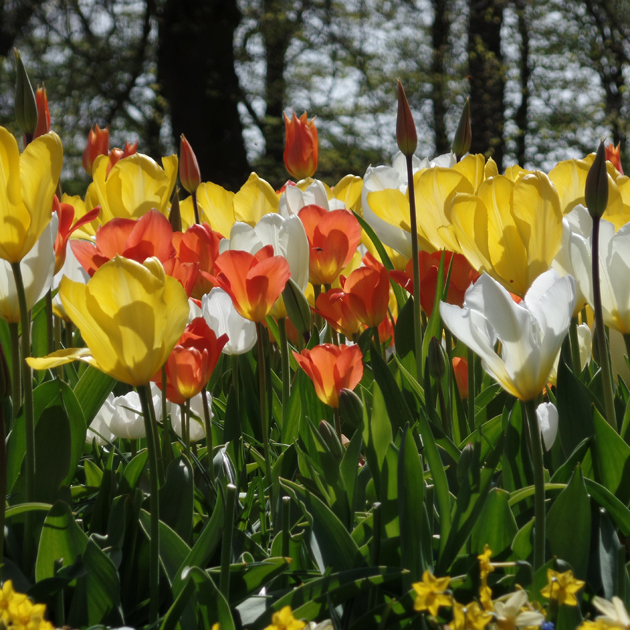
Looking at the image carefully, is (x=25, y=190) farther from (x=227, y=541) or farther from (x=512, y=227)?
(x=512, y=227)

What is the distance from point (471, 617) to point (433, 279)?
2.41ft

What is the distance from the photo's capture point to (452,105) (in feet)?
40.0

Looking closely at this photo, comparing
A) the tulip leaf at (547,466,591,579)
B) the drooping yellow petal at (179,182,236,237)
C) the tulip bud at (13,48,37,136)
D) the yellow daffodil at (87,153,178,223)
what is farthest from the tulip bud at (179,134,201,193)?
the tulip leaf at (547,466,591,579)

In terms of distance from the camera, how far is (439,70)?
12500 mm

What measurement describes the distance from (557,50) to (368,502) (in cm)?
1316

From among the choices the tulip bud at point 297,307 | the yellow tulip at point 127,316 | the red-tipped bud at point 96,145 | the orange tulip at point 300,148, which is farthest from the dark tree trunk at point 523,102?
the yellow tulip at point 127,316

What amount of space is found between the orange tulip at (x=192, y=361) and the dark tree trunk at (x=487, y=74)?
9826 mm

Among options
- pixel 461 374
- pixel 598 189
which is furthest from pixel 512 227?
pixel 461 374

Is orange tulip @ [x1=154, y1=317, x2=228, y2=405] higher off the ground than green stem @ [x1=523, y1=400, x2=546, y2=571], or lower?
higher

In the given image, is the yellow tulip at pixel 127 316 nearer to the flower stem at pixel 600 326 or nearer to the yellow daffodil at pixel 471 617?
the yellow daffodil at pixel 471 617

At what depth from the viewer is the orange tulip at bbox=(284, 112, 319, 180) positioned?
73.1 inches

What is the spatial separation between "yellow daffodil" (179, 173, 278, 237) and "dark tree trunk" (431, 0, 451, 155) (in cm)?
1088

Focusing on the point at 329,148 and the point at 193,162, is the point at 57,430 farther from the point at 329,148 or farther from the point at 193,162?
the point at 329,148

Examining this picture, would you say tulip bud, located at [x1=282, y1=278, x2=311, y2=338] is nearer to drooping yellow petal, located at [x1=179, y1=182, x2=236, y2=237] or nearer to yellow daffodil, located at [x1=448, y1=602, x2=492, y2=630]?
drooping yellow petal, located at [x1=179, y1=182, x2=236, y2=237]
